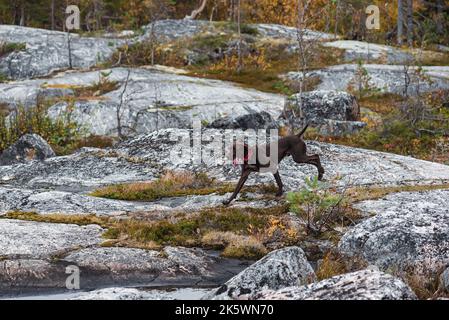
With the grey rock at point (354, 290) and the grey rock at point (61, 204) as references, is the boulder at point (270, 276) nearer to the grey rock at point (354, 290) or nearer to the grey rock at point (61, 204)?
the grey rock at point (354, 290)

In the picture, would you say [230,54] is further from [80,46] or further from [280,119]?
[280,119]

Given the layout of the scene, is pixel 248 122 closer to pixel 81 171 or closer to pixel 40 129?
pixel 40 129

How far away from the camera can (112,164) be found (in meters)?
25.5

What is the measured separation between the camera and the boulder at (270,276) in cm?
1166

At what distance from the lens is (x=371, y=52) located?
50.5m

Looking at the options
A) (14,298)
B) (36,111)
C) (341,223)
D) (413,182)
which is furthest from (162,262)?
(36,111)

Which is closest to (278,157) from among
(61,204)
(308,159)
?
(308,159)

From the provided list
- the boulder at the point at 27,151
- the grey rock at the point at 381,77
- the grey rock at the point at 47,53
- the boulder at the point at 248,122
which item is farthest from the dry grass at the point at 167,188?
the grey rock at the point at 47,53

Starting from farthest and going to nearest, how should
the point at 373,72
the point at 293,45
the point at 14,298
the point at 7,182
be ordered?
1. the point at 293,45
2. the point at 373,72
3. the point at 7,182
4. the point at 14,298

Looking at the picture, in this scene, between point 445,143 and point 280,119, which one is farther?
point 280,119

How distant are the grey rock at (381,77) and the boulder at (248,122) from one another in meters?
10.3

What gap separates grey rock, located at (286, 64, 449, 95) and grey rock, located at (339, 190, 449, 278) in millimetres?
26719

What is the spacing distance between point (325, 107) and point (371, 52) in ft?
58.2

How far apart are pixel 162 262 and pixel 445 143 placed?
20.3 m
